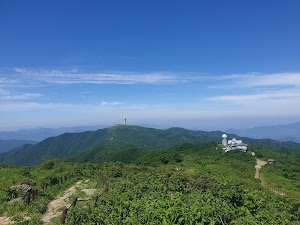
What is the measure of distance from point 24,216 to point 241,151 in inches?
2659

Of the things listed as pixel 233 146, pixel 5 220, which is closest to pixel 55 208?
pixel 5 220

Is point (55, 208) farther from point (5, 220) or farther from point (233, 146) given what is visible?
point (233, 146)

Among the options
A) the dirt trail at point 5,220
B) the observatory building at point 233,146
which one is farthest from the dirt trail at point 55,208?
the observatory building at point 233,146

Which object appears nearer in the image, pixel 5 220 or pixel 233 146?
pixel 5 220

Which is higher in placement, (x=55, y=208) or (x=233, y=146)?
(x=55, y=208)

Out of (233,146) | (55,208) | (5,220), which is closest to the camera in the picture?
(5,220)

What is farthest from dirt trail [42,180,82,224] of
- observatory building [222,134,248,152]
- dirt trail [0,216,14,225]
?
observatory building [222,134,248,152]

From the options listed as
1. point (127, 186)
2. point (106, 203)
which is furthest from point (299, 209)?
point (106, 203)

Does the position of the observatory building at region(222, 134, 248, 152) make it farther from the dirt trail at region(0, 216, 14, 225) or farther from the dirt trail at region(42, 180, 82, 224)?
the dirt trail at region(0, 216, 14, 225)

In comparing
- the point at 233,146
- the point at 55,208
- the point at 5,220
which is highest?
the point at 5,220

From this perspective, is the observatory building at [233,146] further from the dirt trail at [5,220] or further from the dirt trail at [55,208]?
the dirt trail at [5,220]

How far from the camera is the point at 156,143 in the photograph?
177m

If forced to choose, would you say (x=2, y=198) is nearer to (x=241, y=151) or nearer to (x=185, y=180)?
(x=185, y=180)

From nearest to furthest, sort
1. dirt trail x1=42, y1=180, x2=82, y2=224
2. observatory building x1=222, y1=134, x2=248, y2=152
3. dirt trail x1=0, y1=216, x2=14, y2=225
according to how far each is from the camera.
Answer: dirt trail x1=0, y1=216, x2=14, y2=225, dirt trail x1=42, y1=180, x2=82, y2=224, observatory building x1=222, y1=134, x2=248, y2=152
